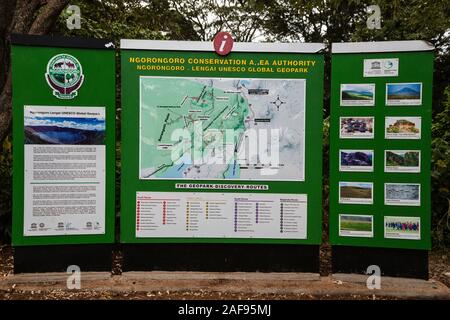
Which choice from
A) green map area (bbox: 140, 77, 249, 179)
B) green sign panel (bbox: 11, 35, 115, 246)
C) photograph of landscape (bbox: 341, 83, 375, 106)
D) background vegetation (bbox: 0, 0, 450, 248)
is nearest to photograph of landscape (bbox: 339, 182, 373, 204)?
photograph of landscape (bbox: 341, 83, 375, 106)

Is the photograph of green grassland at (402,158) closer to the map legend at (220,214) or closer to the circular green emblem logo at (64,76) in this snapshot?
the map legend at (220,214)

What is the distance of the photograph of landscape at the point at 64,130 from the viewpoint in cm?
455

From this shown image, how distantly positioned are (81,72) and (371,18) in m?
3.40

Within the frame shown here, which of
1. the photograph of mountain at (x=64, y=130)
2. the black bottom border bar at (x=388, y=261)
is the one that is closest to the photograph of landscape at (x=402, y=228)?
the black bottom border bar at (x=388, y=261)

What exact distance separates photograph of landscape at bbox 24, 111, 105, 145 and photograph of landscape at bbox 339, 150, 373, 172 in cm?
279

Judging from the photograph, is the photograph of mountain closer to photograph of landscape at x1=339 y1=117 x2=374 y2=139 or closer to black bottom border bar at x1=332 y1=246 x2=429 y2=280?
photograph of landscape at x1=339 y1=117 x2=374 y2=139

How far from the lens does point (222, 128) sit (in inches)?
188

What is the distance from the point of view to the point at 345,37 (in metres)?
18.1

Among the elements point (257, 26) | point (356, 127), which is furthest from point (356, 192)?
point (257, 26)

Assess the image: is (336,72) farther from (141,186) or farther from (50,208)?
(50,208)

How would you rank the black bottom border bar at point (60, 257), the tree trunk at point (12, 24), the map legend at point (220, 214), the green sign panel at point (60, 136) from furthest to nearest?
1. the tree trunk at point (12, 24)
2. the map legend at point (220, 214)
3. the black bottom border bar at point (60, 257)
4. the green sign panel at point (60, 136)

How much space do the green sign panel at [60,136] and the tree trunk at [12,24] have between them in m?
0.89

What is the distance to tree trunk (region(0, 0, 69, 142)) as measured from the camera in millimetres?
5277

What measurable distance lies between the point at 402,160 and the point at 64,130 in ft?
12.6
